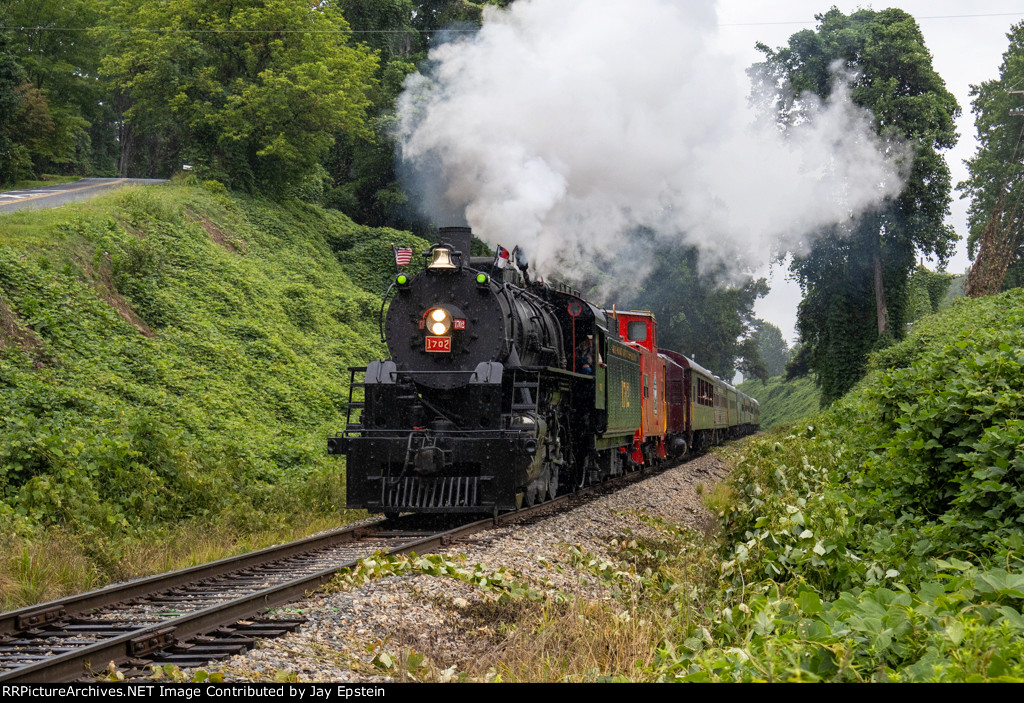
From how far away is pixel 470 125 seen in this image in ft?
70.7

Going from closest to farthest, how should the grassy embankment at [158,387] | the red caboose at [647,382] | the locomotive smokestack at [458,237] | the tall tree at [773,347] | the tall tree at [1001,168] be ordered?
the grassy embankment at [158,387], the locomotive smokestack at [458,237], the red caboose at [647,382], the tall tree at [1001,168], the tall tree at [773,347]

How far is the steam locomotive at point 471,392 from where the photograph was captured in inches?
400

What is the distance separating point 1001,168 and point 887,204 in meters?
12.6

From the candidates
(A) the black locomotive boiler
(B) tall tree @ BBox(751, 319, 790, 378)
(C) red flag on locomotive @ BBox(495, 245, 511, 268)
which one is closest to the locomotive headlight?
(A) the black locomotive boiler

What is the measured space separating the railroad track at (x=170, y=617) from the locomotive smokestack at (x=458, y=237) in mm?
4043

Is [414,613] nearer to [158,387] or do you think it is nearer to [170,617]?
[170,617]

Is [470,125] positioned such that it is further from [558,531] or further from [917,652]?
[917,652]

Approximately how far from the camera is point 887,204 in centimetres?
2997

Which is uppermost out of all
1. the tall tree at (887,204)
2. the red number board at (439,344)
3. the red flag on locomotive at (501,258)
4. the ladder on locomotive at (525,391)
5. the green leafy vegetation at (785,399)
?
the tall tree at (887,204)

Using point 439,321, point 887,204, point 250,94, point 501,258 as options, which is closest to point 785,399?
point 887,204

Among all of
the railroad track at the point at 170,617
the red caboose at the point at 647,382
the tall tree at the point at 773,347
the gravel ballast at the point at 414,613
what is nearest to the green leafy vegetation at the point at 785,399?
the red caboose at the point at 647,382

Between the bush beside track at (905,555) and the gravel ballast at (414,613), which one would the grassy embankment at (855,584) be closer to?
the bush beside track at (905,555)

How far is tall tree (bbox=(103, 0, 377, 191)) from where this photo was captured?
29062 mm
